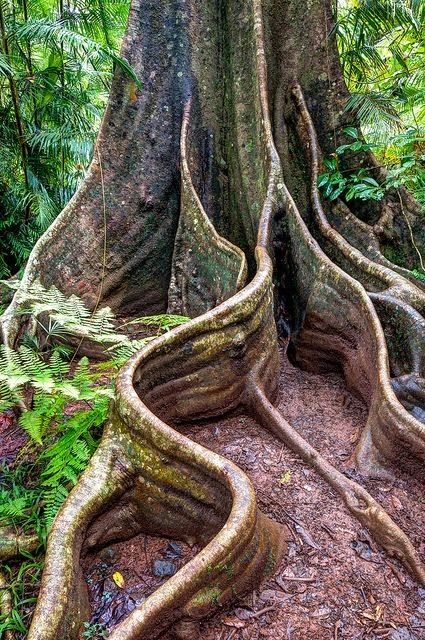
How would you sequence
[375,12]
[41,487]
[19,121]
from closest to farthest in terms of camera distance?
[41,487]
[375,12]
[19,121]

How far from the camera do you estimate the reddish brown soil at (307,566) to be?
7.07 feet

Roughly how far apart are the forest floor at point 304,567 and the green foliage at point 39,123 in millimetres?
4706

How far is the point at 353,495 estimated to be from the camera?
284 cm

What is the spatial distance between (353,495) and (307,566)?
58 cm

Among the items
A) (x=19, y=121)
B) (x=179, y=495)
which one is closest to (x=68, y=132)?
(x=19, y=121)

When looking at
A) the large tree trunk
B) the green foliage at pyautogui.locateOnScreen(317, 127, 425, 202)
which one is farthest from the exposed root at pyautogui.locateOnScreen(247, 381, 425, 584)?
the green foliage at pyautogui.locateOnScreen(317, 127, 425, 202)

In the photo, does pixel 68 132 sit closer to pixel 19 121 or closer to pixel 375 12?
pixel 19 121

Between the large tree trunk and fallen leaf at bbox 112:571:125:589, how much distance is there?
7.5 inches

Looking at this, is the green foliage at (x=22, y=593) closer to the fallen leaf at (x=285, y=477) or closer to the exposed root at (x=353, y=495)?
the fallen leaf at (x=285, y=477)

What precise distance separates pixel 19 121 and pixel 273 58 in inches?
143

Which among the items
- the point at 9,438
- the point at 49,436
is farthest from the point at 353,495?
the point at 9,438

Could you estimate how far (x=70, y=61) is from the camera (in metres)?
7.09

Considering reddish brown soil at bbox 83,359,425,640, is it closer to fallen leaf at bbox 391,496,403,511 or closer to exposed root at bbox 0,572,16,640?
fallen leaf at bbox 391,496,403,511

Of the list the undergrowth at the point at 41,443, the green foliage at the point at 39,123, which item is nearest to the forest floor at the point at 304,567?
the undergrowth at the point at 41,443
